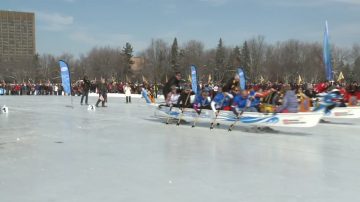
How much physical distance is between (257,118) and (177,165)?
16.3ft

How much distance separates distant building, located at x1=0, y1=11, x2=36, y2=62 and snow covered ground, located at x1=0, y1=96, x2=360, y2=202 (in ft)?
442

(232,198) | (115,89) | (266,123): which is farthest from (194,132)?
(115,89)

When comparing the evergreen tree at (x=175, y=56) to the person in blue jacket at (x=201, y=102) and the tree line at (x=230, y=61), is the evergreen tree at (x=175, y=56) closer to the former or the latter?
the tree line at (x=230, y=61)

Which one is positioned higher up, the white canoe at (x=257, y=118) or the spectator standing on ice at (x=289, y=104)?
the spectator standing on ice at (x=289, y=104)

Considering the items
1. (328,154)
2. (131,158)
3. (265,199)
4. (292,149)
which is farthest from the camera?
(292,149)

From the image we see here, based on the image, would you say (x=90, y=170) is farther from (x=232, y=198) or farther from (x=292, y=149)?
(x=292, y=149)

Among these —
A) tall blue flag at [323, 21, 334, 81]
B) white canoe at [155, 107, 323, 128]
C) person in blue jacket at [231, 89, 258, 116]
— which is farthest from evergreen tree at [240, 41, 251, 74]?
person in blue jacket at [231, 89, 258, 116]

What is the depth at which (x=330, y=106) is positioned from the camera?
504 inches

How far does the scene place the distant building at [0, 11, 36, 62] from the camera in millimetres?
134875

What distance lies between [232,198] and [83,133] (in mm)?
6513

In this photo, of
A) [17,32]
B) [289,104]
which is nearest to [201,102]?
[289,104]

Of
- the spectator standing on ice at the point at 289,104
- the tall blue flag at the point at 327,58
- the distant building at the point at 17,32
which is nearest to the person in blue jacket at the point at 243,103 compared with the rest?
the spectator standing on ice at the point at 289,104

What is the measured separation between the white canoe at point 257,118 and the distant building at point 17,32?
131880 mm

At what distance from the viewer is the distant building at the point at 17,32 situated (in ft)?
Result: 443
